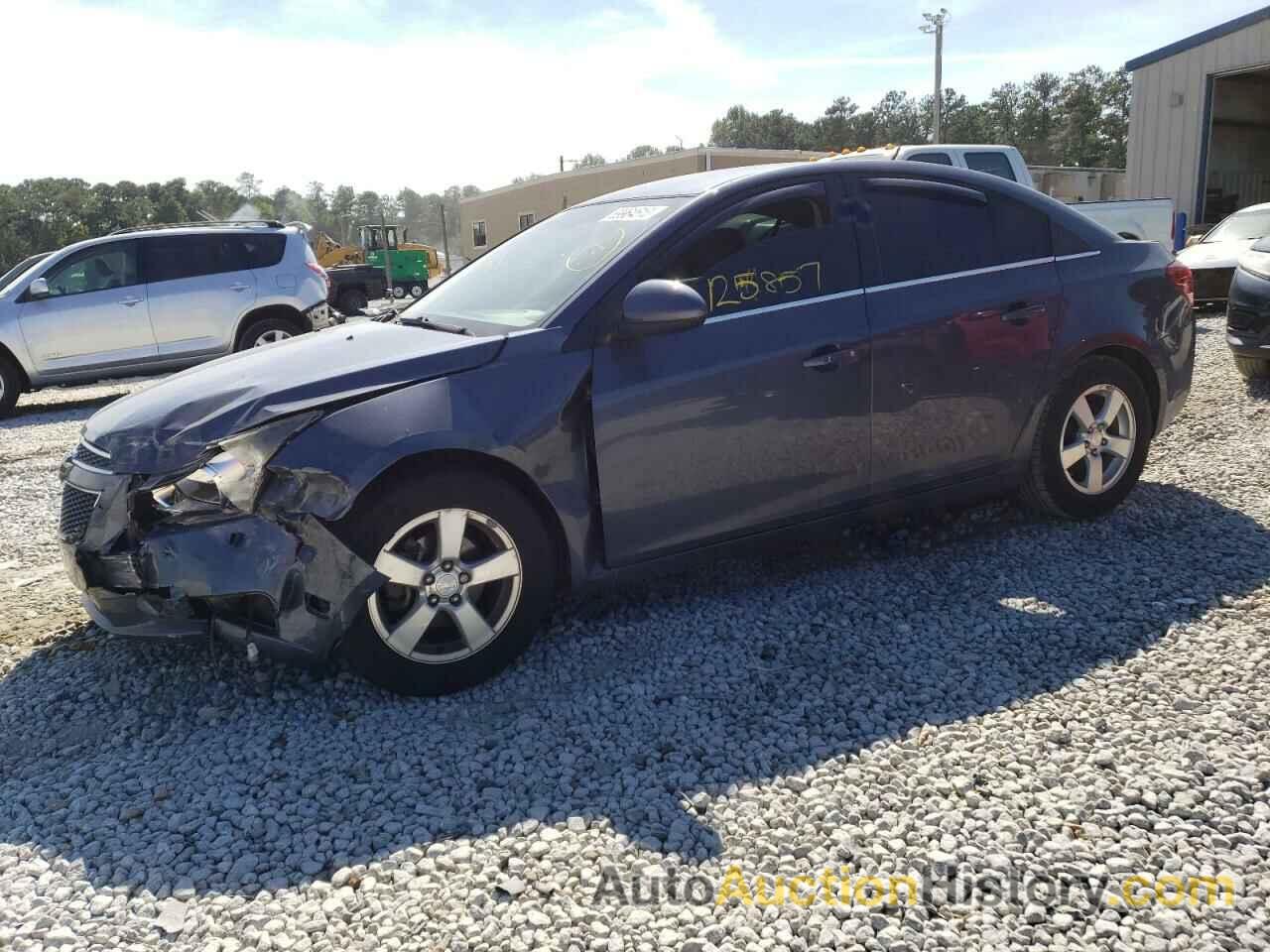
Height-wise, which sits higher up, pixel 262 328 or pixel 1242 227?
pixel 1242 227

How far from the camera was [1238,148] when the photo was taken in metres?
28.8

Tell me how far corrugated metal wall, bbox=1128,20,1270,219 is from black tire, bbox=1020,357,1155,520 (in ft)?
65.0

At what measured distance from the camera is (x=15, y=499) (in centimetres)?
650

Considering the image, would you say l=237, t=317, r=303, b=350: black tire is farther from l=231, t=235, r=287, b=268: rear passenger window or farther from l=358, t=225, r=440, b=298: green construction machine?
l=358, t=225, r=440, b=298: green construction machine

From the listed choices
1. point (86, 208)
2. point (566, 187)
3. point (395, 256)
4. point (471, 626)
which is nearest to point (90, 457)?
point (471, 626)

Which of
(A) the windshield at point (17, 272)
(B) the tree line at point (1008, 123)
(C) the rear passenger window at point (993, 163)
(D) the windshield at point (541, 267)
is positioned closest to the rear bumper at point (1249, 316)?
(C) the rear passenger window at point (993, 163)

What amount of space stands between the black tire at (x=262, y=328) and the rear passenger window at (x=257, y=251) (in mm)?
649

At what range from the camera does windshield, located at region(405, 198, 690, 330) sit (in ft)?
12.1

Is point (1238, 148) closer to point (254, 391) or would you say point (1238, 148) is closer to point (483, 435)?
point (483, 435)

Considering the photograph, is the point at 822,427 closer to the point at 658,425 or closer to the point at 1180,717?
the point at 658,425

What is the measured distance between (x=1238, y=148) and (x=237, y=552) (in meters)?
33.6

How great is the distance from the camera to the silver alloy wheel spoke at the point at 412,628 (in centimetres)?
320

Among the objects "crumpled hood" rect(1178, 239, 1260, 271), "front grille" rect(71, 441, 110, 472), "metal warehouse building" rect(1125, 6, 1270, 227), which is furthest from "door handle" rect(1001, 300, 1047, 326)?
"metal warehouse building" rect(1125, 6, 1270, 227)

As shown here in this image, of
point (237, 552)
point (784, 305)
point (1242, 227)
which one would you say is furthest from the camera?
point (1242, 227)
